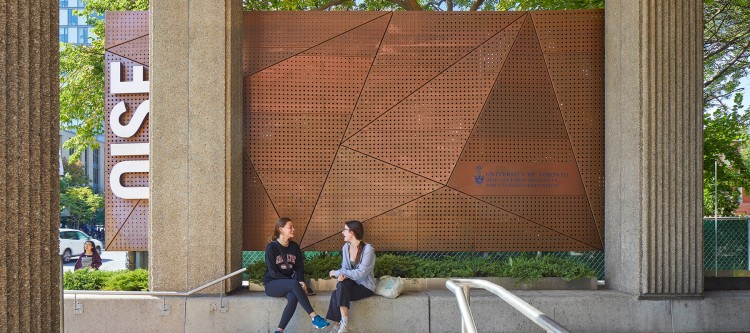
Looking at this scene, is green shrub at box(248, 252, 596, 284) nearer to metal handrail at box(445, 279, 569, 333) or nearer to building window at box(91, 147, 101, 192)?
metal handrail at box(445, 279, 569, 333)

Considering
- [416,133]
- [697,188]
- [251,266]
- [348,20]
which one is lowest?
[251,266]

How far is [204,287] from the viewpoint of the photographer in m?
8.73

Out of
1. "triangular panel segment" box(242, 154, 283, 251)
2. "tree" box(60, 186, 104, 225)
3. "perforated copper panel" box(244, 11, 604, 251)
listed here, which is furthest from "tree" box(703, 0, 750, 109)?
"tree" box(60, 186, 104, 225)

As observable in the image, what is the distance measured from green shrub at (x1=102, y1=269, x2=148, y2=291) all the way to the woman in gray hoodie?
3005 mm

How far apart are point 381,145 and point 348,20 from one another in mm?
1918

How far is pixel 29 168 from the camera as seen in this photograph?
3.40 meters

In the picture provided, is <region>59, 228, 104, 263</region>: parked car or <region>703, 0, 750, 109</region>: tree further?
<region>59, 228, 104, 263</region>: parked car

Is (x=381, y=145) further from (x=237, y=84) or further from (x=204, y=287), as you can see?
(x=204, y=287)

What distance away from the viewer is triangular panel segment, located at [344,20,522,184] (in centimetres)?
1027

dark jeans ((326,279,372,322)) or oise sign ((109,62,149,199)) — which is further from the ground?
oise sign ((109,62,149,199))

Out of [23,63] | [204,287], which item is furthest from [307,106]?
[23,63]

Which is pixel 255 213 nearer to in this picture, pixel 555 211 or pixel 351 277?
pixel 351 277

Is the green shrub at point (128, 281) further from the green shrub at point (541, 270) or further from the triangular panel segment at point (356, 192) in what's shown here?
the green shrub at point (541, 270)

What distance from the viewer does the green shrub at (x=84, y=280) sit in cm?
962
